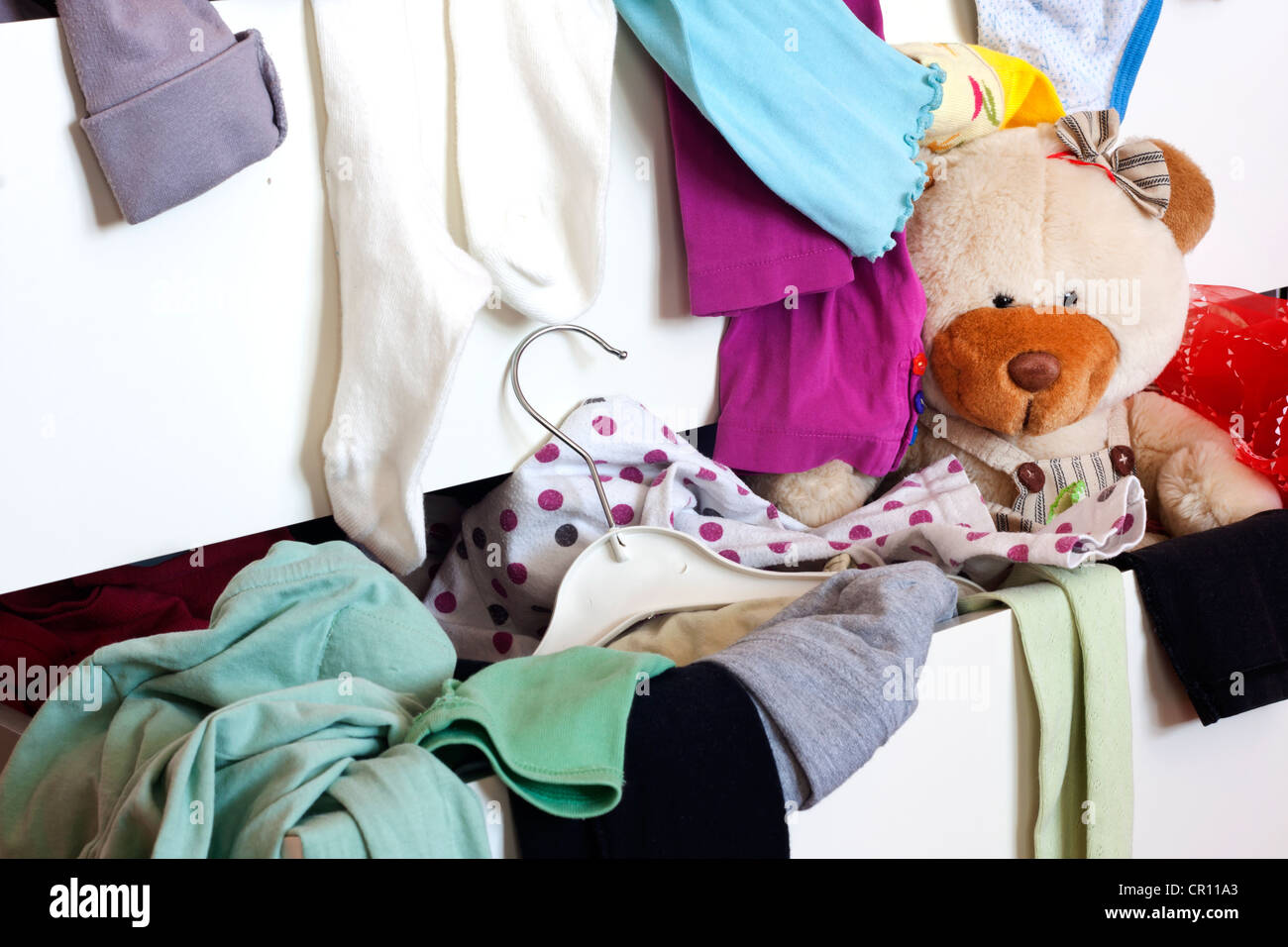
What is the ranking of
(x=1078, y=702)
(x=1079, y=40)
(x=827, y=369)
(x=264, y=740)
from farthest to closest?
(x=1079, y=40), (x=827, y=369), (x=1078, y=702), (x=264, y=740)

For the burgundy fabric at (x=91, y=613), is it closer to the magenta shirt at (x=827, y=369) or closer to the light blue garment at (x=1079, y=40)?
the magenta shirt at (x=827, y=369)

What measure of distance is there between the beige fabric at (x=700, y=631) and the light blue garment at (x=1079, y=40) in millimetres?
685

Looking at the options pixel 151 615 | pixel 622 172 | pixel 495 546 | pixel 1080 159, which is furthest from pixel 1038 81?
pixel 151 615

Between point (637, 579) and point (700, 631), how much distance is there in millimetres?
80

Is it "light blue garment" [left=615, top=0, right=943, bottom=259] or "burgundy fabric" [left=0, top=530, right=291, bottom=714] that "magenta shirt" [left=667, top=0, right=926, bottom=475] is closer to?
"light blue garment" [left=615, top=0, right=943, bottom=259]

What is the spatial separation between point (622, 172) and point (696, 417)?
25 cm

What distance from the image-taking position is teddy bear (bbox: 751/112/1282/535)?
103 cm

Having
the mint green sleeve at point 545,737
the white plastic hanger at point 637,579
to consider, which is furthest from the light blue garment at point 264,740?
the white plastic hanger at point 637,579

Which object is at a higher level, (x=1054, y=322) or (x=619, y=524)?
(x=1054, y=322)

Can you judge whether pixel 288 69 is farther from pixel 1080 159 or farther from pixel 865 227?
pixel 1080 159

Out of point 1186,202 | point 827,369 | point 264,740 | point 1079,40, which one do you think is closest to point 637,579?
point 827,369

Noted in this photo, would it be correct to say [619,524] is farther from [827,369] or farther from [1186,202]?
[1186,202]

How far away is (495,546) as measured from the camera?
975 millimetres

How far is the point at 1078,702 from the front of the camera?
0.83 m
